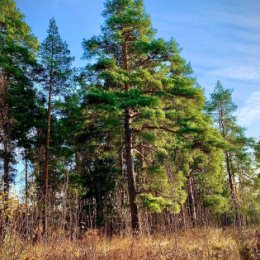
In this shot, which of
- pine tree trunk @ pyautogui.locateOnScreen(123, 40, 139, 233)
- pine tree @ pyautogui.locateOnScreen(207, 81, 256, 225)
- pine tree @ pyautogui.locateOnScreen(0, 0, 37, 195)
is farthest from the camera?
pine tree @ pyautogui.locateOnScreen(207, 81, 256, 225)

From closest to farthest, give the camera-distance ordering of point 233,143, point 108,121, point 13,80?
point 108,121, point 13,80, point 233,143

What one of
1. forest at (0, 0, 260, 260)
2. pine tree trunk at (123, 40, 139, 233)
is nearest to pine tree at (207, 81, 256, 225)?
forest at (0, 0, 260, 260)

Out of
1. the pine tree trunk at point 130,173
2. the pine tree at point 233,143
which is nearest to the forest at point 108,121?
the pine tree trunk at point 130,173

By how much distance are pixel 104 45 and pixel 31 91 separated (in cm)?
542

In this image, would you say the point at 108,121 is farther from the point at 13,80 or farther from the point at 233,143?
the point at 233,143

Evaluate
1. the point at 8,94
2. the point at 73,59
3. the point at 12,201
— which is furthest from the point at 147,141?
the point at 12,201

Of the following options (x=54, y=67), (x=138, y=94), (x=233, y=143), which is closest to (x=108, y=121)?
(x=138, y=94)

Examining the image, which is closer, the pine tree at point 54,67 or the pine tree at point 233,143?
the pine tree at point 54,67

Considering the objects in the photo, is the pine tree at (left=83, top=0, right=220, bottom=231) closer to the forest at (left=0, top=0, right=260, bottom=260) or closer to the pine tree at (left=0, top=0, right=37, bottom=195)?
the forest at (left=0, top=0, right=260, bottom=260)

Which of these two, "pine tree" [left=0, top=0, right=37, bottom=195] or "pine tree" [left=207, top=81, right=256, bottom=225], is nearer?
"pine tree" [left=0, top=0, right=37, bottom=195]

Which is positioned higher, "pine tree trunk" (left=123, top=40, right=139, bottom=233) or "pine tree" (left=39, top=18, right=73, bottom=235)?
"pine tree" (left=39, top=18, right=73, bottom=235)

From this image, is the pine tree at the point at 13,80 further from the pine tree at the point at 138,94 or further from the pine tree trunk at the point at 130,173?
the pine tree trunk at the point at 130,173

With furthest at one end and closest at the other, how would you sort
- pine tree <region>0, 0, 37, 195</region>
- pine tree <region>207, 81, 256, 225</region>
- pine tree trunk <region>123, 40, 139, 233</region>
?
1. pine tree <region>207, 81, 256, 225</region>
2. pine tree <region>0, 0, 37, 195</region>
3. pine tree trunk <region>123, 40, 139, 233</region>

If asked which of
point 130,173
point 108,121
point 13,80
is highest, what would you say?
point 13,80
